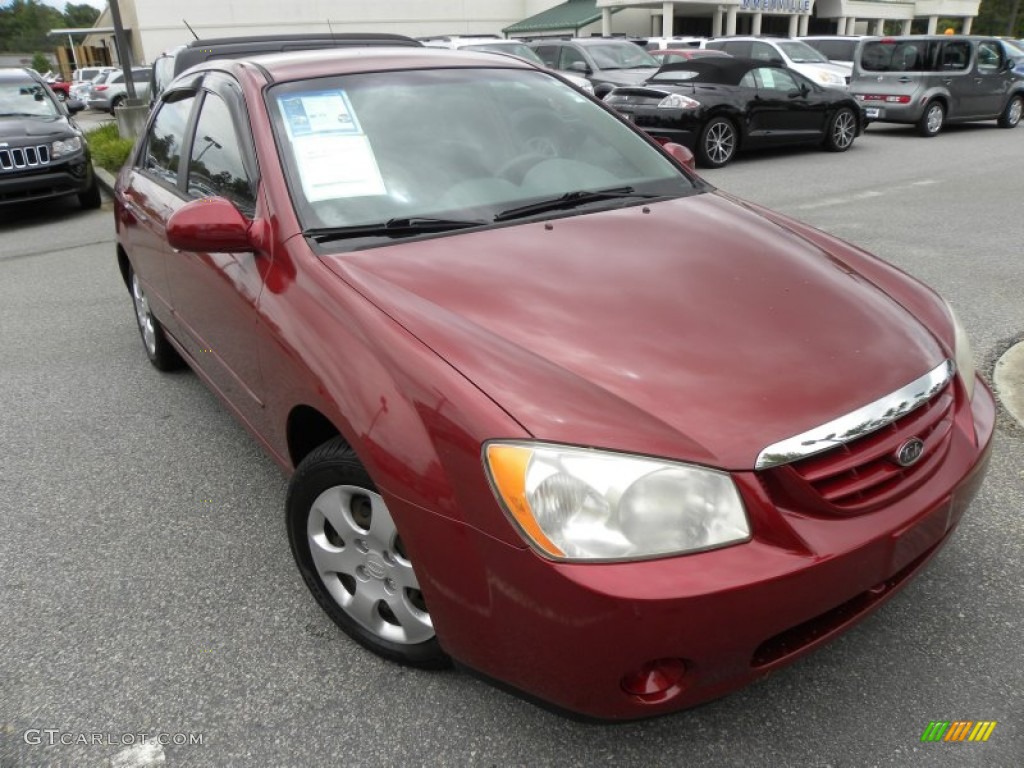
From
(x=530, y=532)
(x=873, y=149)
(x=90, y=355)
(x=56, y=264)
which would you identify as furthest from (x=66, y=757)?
(x=873, y=149)

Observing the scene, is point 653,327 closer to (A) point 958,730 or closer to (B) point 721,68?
(A) point 958,730

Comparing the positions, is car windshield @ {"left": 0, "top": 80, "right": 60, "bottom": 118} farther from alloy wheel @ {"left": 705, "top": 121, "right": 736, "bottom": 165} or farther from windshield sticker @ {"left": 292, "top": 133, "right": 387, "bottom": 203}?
windshield sticker @ {"left": 292, "top": 133, "right": 387, "bottom": 203}

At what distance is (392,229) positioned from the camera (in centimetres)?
250

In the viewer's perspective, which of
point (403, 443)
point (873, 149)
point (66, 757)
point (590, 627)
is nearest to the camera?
point (590, 627)

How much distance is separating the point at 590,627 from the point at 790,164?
36.2 feet

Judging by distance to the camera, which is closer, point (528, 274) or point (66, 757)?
point (66, 757)

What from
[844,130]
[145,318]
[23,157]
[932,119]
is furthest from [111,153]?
[932,119]

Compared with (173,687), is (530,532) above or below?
above

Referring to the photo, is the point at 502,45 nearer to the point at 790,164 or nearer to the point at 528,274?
the point at 790,164

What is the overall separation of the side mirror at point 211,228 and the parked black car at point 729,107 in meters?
9.11

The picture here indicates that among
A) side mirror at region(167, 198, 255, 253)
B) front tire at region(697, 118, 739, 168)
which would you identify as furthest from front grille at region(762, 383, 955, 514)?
front tire at region(697, 118, 739, 168)

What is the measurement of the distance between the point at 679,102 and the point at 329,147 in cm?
892

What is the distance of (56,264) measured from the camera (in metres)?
7.33

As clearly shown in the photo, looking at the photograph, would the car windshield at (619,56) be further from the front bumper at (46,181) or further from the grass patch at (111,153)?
the front bumper at (46,181)
